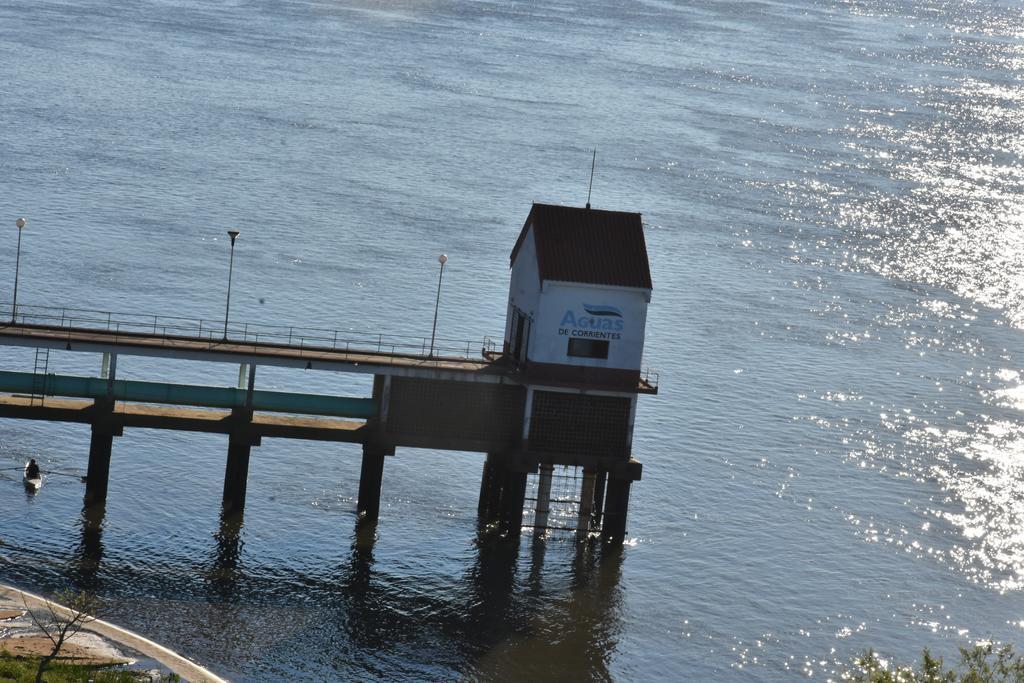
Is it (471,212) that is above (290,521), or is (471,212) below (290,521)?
above

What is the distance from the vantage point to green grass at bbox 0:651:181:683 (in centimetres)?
4972

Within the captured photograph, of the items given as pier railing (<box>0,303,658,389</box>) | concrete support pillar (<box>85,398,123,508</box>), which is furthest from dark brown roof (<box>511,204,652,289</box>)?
pier railing (<box>0,303,658,389</box>)

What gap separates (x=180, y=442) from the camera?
85812 millimetres

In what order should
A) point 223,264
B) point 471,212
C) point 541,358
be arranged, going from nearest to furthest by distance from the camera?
point 541,358, point 223,264, point 471,212

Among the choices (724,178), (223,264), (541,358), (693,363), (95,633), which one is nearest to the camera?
(95,633)

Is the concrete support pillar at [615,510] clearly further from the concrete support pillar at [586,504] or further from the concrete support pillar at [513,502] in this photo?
the concrete support pillar at [513,502]

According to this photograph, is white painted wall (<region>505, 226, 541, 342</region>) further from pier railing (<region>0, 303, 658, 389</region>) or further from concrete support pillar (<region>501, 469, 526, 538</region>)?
pier railing (<region>0, 303, 658, 389</region>)

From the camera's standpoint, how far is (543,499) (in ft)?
244

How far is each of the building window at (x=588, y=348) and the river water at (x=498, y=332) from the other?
9723 mm


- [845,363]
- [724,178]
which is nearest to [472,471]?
[845,363]

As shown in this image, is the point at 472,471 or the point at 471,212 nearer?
the point at 472,471

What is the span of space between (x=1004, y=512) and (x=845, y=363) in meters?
30.2

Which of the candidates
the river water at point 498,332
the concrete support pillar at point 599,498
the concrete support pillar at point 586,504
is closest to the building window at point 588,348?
the concrete support pillar at point 586,504

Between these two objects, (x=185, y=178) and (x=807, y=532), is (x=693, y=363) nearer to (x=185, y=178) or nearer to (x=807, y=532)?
(x=807, y=532)
